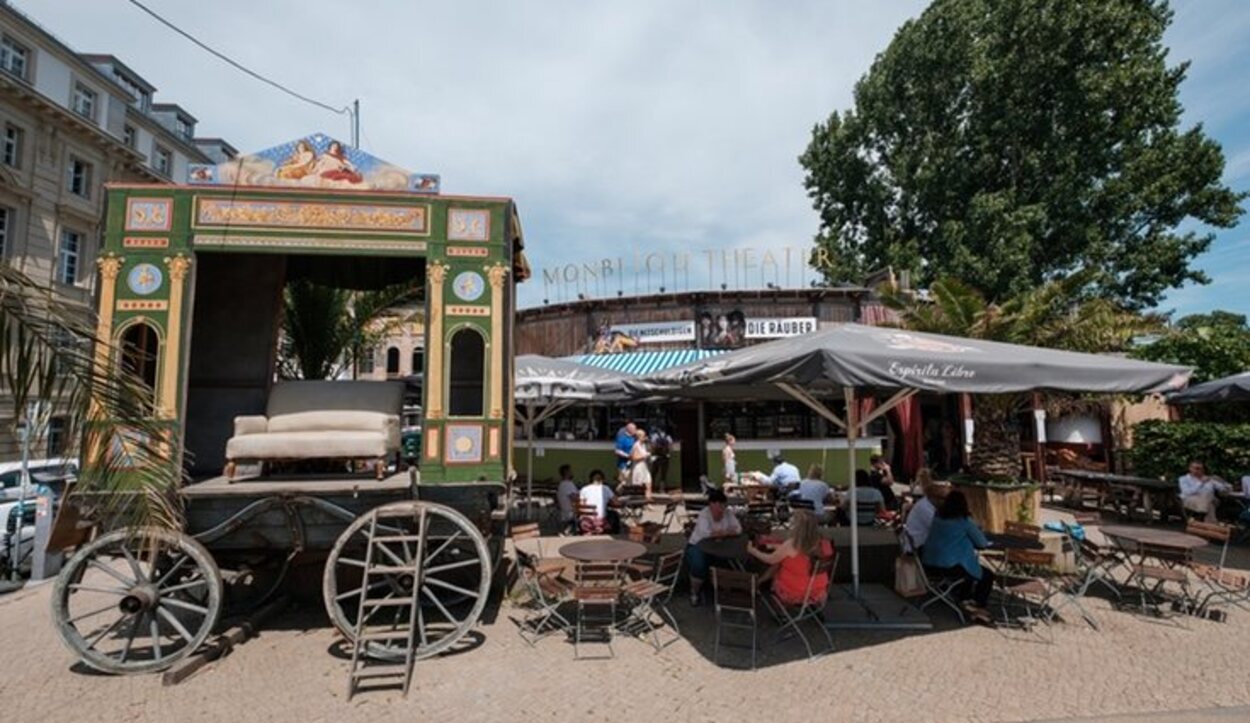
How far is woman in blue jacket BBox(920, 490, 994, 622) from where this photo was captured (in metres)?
6.00

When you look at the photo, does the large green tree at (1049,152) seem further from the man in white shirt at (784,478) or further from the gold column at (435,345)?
the gold column at (435,345)

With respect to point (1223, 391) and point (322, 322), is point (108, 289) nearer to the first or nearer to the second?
point (322, 322)

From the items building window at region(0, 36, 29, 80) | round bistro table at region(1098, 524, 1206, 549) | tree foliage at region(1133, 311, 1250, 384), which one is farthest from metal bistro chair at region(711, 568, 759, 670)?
building window at region(0, 36, 29, 80)

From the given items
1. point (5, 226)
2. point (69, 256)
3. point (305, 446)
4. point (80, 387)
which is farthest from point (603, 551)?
point (69, 256)

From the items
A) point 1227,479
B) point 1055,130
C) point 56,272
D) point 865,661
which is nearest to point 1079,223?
point 1055,130

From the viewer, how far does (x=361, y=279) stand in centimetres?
886

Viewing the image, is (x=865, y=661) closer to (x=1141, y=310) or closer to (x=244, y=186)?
(x=244, y=186)

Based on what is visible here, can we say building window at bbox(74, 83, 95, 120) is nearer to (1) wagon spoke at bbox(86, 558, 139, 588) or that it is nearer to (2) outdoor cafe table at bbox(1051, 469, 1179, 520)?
(1) wagon spoke at bbox(86, 558, 139, 588)

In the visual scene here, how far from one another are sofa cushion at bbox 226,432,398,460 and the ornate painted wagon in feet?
0.83

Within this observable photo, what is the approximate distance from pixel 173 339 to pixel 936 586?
729 cm

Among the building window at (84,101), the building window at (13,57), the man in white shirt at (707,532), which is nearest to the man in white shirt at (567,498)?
the man in white shirt at (707,532)

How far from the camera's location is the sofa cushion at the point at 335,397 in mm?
6539

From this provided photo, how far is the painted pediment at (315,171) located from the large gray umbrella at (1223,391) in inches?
476

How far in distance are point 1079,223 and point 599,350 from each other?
17544 millimetres
